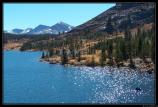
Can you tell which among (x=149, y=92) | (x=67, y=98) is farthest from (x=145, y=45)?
(x=67, y=98)

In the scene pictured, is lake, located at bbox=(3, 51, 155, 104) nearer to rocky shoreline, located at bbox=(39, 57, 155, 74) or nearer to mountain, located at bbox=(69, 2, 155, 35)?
rocky shoreline, located at bbox=(39, 57, 155, 74)

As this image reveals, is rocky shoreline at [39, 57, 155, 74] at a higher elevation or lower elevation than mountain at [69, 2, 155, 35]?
lower

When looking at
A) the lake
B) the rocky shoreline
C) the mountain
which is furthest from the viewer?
the mountain

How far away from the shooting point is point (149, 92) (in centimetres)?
2350

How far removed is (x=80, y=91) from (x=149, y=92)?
4.57m

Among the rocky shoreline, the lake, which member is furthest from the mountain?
the lake

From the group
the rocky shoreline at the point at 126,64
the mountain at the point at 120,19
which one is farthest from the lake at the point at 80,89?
the mountain at the point at 120,19

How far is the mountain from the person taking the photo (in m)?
82.2

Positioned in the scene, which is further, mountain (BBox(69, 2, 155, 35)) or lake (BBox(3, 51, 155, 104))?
mountain (BBox(69, 2, 155, 35))

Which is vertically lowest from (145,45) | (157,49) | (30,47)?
(30,47)

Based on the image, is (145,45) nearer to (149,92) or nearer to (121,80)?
(121,80)

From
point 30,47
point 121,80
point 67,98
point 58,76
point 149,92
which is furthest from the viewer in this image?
point 30,47

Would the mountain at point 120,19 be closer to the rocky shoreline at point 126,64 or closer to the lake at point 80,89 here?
the rocky shoreline at point 126,64

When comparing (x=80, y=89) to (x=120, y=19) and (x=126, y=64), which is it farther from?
(x=120, y=19)
